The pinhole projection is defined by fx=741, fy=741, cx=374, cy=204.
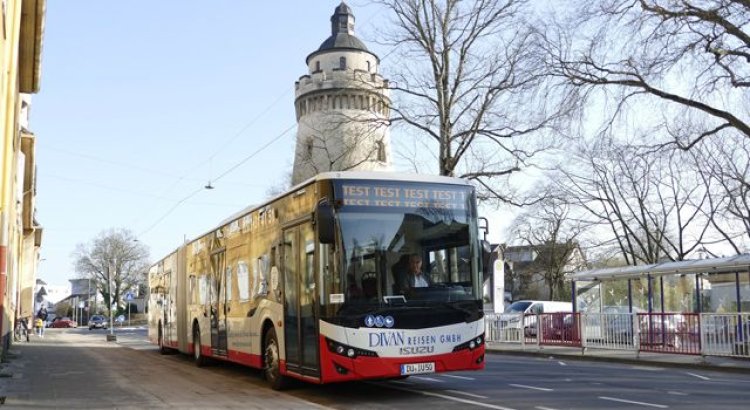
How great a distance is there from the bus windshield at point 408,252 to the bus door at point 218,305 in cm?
614

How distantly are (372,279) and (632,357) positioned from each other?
12.2 meters

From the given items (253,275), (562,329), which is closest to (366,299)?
(253,275)

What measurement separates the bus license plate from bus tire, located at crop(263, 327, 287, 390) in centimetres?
262

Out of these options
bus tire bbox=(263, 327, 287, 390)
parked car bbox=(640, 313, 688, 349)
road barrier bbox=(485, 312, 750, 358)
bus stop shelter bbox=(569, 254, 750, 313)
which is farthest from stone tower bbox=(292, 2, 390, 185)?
bus tire bbox=(263, 327, 287, 390)

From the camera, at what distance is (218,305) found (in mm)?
16172

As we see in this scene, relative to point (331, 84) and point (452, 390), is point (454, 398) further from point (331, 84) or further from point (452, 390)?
point (331, 84)

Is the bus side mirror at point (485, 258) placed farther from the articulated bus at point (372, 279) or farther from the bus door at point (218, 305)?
the bus door at point (218, 305)

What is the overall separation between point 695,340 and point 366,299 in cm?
1168

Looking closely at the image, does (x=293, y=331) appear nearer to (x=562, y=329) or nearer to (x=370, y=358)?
(x=370, y=358)

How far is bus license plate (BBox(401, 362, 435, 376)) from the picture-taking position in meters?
10.3

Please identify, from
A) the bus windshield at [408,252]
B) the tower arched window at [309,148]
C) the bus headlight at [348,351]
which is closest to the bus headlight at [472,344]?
the bus windshield at [408,252]

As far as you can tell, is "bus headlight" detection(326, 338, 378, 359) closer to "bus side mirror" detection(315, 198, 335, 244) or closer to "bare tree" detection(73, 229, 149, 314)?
"bus side mirror" detection(315, 198, 335, 244)

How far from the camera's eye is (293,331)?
1141 centimetres

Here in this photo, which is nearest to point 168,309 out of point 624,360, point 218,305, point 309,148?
point 218,305
